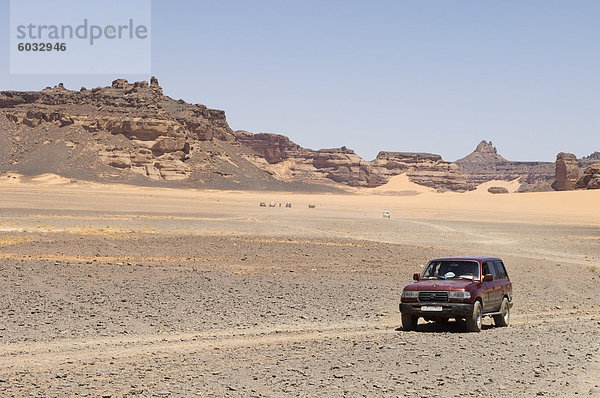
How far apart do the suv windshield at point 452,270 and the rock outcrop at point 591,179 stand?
4251 inches

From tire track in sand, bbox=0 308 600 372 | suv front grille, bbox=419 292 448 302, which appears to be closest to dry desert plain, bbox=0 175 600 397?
tire track in sand, bbox=0 308 600 372

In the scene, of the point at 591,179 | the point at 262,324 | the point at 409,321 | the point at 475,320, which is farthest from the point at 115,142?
the point at 475,320

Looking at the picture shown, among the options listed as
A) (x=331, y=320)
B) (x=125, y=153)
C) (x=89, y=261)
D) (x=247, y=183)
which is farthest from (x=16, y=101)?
(x=331, y=320)

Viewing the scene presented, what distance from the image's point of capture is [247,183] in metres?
153

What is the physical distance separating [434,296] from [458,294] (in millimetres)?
456

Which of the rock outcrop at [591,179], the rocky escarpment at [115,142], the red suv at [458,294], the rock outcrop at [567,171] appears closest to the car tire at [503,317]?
the red suv at [458,294]

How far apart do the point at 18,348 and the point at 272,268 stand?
46.6 ft

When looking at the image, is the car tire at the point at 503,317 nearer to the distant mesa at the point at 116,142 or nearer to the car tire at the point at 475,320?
the car tire at the point at 475,320

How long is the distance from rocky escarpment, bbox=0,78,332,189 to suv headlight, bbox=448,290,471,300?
122163 mm

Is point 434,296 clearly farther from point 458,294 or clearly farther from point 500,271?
point 500,271

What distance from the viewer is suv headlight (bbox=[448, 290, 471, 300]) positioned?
45.2 feet

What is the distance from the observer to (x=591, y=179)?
383 ft

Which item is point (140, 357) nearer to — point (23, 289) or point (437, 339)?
point (437, 339)

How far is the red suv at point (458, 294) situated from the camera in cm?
1383
